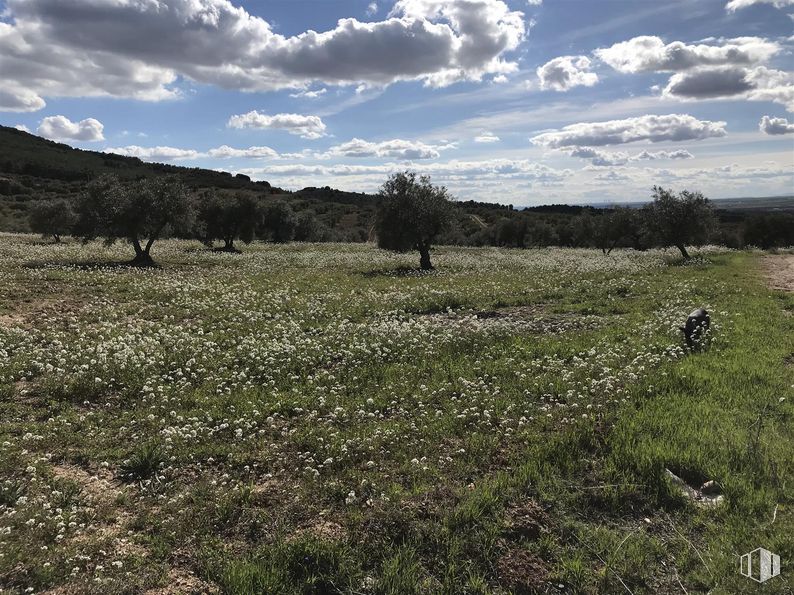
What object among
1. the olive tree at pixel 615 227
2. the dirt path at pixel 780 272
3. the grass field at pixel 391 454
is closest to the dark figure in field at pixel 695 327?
the grass field at pixel 391 454

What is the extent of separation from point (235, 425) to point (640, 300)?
18.3 metres

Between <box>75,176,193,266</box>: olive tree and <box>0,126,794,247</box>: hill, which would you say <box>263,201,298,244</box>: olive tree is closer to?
<box>0,126,794,247</box>: hill

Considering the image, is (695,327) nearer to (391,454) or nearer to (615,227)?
(391,454)

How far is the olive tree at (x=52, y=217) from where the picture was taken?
1939 inches

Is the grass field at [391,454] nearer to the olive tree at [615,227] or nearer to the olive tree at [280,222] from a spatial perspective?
the olive tree at [280,222]

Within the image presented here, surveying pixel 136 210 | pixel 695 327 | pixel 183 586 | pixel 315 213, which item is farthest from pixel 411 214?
pixel 315 213

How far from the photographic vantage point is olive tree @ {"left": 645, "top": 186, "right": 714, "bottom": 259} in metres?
39.3

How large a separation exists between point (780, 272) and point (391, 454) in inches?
1284

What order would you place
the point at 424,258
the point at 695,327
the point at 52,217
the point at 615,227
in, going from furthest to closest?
1. the point at 615,227
2. the point at 52,217
3. the point at 424,258
4. the point at 695,327

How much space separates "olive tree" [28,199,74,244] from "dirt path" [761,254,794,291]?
189 ft

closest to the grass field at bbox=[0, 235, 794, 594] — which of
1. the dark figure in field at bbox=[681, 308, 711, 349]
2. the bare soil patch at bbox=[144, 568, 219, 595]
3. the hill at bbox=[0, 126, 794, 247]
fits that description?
the bare soil patch at bbox=[144, 568, 219, 595]

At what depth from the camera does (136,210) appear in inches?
1351

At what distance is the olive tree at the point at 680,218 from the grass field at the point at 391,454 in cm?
2513

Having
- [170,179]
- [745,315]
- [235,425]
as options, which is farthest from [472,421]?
[170,179]
